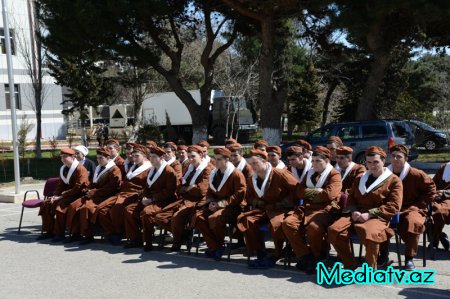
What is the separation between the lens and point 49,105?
3716 cm

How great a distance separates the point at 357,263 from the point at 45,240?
5.48m

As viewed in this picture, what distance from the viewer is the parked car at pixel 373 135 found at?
50.4 ft

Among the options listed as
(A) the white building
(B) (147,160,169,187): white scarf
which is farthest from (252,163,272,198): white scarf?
(A) the white building

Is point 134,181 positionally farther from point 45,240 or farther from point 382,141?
point 382,141

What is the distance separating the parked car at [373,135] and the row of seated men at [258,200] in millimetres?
7207

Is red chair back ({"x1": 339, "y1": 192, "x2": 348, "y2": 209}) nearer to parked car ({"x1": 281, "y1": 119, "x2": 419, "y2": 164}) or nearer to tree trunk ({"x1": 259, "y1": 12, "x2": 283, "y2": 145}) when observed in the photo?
parked car ({"x1": 281, "y1": 119, "x2": 419, "y2": 164})

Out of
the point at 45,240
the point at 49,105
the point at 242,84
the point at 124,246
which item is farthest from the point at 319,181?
the point at 49,105

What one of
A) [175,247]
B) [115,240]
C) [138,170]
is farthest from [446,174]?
[115,240]

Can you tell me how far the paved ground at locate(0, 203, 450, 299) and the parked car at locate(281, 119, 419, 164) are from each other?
8.60 metres

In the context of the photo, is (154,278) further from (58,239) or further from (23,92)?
(23,92)

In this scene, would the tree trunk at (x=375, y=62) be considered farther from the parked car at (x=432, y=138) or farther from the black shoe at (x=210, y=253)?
the black shoe at (x=210, y=253)

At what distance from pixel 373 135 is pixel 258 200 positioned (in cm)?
954

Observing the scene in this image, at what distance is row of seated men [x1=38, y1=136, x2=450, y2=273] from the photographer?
617 centimetres

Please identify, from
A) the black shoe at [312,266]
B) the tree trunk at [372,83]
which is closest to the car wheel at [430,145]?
the tree trunk at [372,83]
